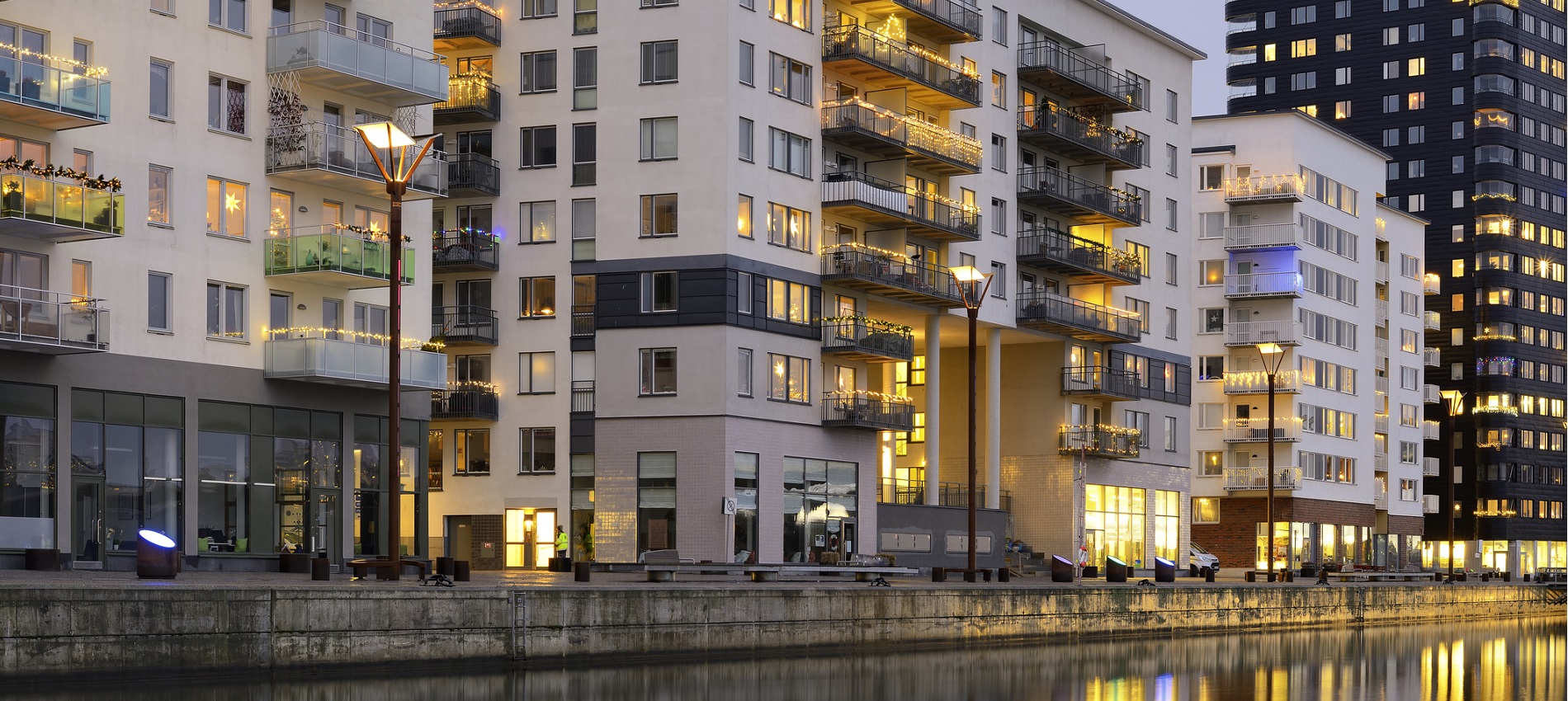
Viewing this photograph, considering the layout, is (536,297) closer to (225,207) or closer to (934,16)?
(934,16)

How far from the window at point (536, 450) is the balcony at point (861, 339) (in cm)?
1008

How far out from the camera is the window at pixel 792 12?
70.9m

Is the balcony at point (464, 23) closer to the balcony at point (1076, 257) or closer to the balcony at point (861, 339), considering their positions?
the balcony at point (861, 339)

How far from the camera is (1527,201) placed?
151m

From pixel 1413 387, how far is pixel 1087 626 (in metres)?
81.5

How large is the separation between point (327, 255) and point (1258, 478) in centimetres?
6701

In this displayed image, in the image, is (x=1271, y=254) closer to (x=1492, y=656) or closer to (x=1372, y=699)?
(x=1492, y=656)

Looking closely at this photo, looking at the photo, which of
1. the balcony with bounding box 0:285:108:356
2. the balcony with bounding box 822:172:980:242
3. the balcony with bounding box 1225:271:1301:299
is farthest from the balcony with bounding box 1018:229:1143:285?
the balcony with bounding box 0:285:108:356

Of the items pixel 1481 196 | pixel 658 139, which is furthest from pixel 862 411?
pixel 1481 196

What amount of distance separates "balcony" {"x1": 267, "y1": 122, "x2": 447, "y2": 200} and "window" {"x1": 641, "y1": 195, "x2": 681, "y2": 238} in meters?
13.8

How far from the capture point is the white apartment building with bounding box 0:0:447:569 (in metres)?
46.7

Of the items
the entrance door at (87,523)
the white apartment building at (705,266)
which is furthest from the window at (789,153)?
the entrance door at (87,523)

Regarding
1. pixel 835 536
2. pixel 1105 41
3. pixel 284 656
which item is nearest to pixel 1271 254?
pixel 1105 41

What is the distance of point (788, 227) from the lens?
234 feet
